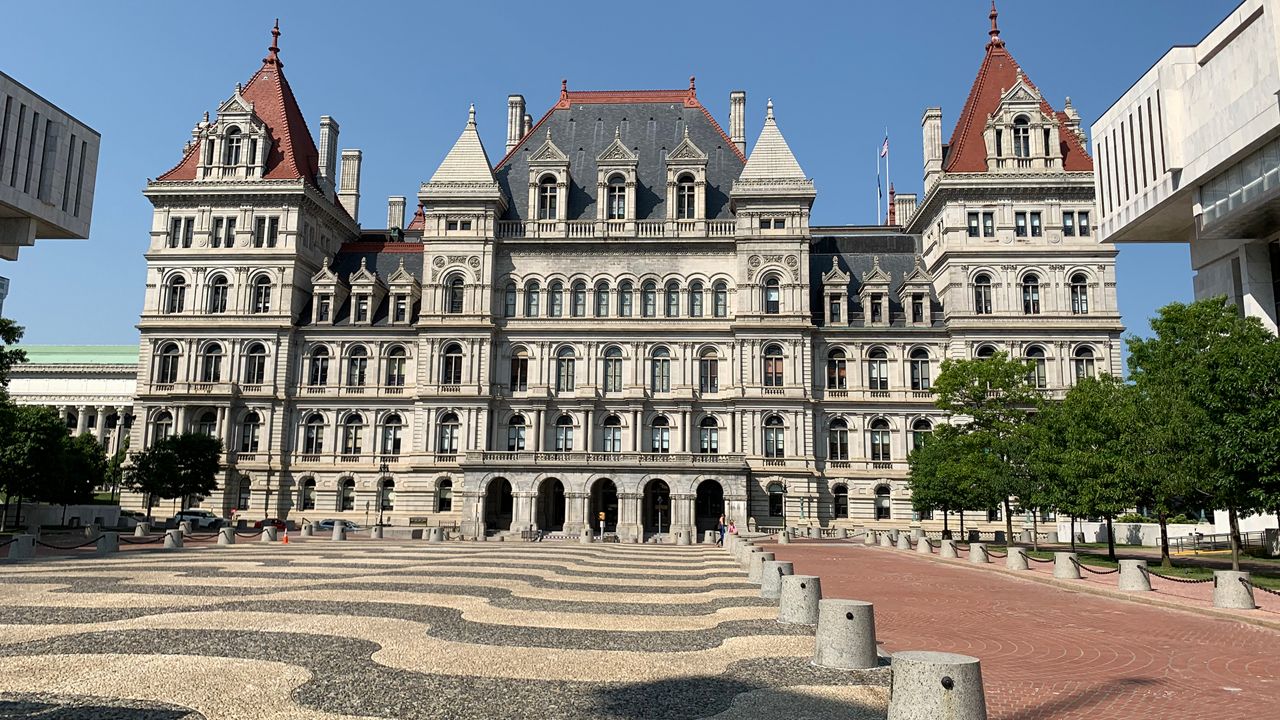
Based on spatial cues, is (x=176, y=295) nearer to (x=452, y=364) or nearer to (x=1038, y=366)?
(x=452, y=364)

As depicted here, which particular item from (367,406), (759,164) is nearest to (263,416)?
(367,406)

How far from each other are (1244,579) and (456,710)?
720 inches

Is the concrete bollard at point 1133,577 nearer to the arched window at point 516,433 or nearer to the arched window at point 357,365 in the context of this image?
the arched window at point 516,433

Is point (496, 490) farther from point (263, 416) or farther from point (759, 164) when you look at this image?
point (759, 164)

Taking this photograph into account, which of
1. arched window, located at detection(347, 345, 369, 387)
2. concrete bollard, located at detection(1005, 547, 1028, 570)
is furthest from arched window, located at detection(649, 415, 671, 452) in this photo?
concrete bollard, located at detection(1005, 547, 1028, 570)

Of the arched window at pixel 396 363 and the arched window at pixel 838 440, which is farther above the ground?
the arched window at pixel 396 363

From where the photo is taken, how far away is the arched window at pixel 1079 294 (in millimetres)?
57562

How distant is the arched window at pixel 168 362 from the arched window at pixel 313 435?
1013 centimetres

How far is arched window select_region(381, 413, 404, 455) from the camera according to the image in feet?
198

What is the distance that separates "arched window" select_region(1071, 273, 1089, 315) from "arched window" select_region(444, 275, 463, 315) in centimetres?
4262

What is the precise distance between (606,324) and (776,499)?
55.4 feet

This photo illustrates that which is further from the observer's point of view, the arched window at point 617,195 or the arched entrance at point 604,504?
the arched window at point 617,195

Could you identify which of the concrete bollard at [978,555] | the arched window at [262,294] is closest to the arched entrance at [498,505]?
the arched window at [262,294]

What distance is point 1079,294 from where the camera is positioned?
5778 cm
